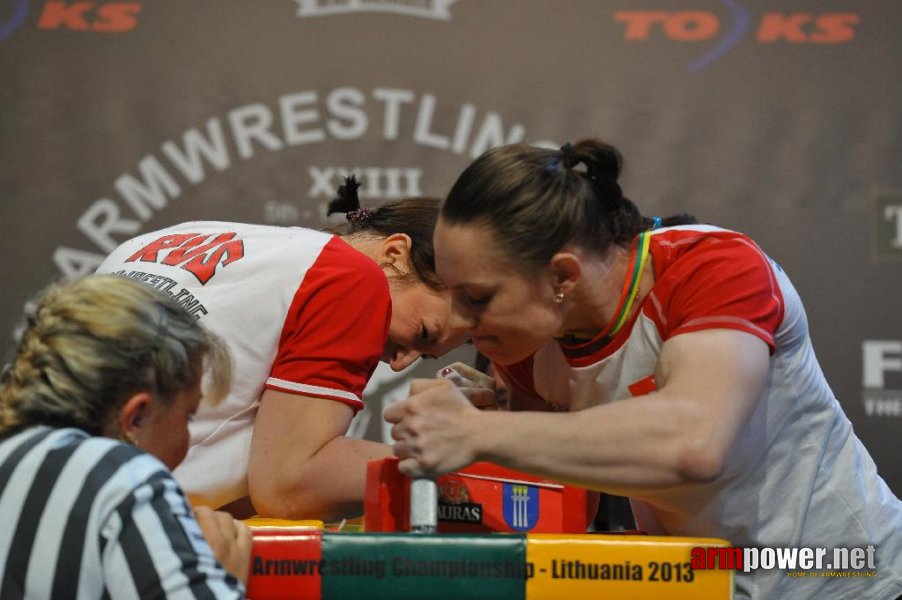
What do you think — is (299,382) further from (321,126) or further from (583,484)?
(321,126)

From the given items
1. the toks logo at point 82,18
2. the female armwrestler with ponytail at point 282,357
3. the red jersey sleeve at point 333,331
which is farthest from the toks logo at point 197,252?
the toks logo at point 82,18

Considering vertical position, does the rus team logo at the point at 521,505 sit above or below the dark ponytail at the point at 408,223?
below

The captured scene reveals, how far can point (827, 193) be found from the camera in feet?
9.77

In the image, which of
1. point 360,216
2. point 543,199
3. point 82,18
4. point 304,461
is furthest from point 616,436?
point 82,18

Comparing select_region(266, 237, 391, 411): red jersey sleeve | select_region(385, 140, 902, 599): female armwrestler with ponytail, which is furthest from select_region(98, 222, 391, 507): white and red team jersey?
select_region(385, 140, 902, 599): female armwrestler with ponytail

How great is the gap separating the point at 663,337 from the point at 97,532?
77 centimetres

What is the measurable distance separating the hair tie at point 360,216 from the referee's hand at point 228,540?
973 millimetres

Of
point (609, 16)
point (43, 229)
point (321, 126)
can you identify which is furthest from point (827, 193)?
point (43, 229)

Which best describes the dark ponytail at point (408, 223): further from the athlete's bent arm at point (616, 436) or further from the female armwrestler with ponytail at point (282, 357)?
the athlete's bent arm at point (616, 436)

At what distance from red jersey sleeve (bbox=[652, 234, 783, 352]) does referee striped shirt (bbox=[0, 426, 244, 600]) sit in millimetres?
658

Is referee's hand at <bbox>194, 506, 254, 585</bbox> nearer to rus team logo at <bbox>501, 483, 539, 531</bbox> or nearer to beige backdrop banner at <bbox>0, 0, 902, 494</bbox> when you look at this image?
rus team logo at <bbox>501, 483, 539, 531</bbox>

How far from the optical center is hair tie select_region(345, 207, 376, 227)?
6.81ft

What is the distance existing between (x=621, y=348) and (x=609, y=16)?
1825mm

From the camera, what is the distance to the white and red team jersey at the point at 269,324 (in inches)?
62.0
